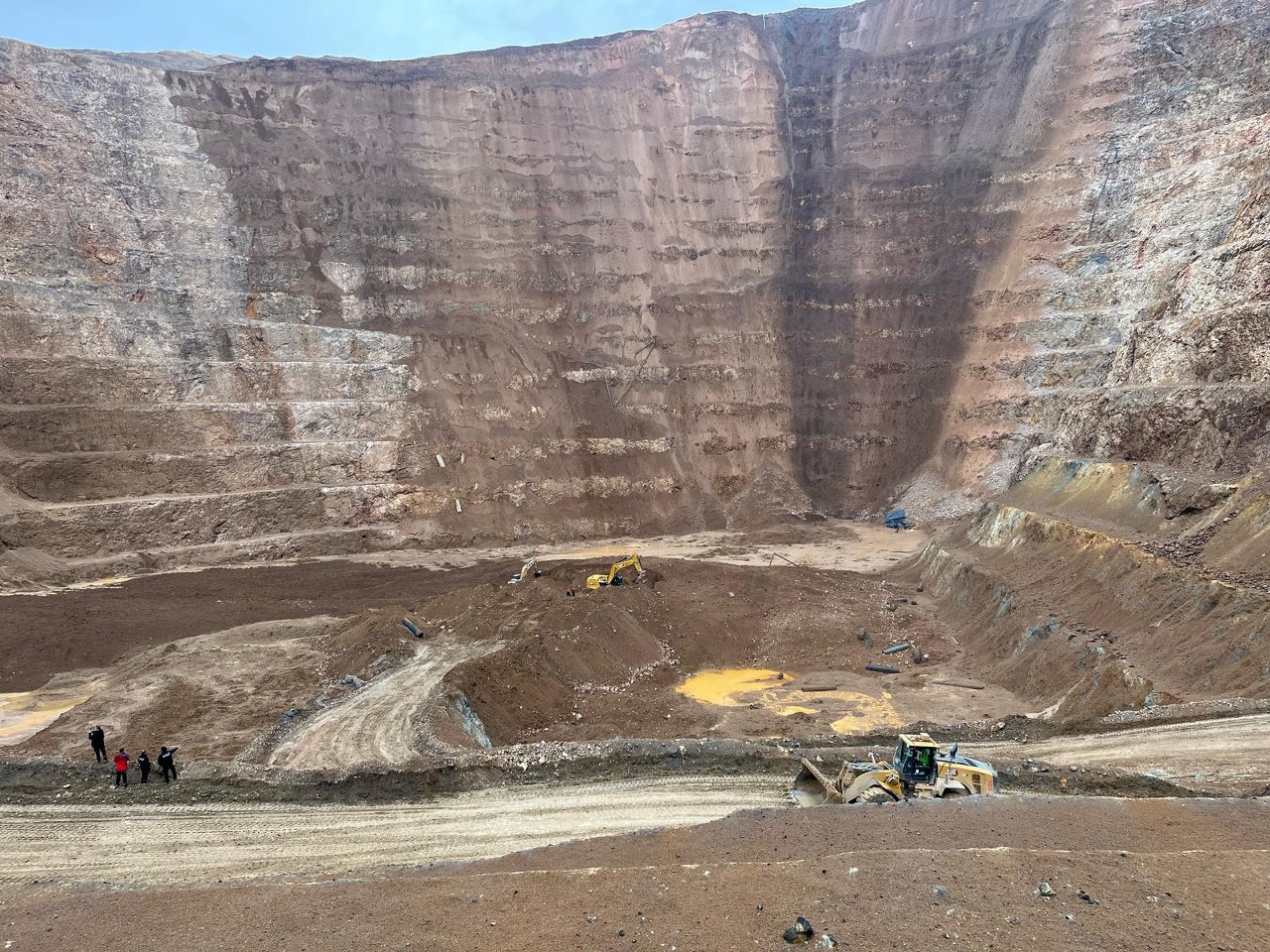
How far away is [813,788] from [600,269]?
4190cm

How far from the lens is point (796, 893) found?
23.7 ft

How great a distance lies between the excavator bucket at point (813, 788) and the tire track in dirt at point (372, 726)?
6.42 meters

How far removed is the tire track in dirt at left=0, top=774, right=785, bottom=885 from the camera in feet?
32.2

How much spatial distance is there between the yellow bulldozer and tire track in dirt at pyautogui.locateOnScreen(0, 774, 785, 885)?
4.25ft

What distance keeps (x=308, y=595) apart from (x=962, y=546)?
2542cm

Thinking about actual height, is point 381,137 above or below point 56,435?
above

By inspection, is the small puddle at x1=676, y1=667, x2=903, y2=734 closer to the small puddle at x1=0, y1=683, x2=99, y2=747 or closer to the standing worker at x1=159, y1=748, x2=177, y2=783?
the standing worker at x1=159, y1=748, x2=177, y2=783

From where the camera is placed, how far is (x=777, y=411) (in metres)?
46.2

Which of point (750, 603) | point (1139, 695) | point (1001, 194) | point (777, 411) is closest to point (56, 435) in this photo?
point (750, 603)

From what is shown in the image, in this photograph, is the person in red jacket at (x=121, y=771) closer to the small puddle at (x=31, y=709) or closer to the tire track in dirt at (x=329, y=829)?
the tire track in dirt at (x=329, y=829)

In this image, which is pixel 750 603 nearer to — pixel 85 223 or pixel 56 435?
pixel 56 435

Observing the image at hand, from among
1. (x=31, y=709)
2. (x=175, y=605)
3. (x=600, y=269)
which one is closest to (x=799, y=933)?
(x=31, y=709)

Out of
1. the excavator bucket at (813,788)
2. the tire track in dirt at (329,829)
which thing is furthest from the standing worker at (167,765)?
the excavator bucket at (813,788)

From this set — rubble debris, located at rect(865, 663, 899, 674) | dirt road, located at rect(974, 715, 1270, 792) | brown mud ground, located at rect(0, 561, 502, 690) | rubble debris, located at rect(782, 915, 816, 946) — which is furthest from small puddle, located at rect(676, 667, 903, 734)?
brown mud ground, located at rect(0, 561, 502, 690)
